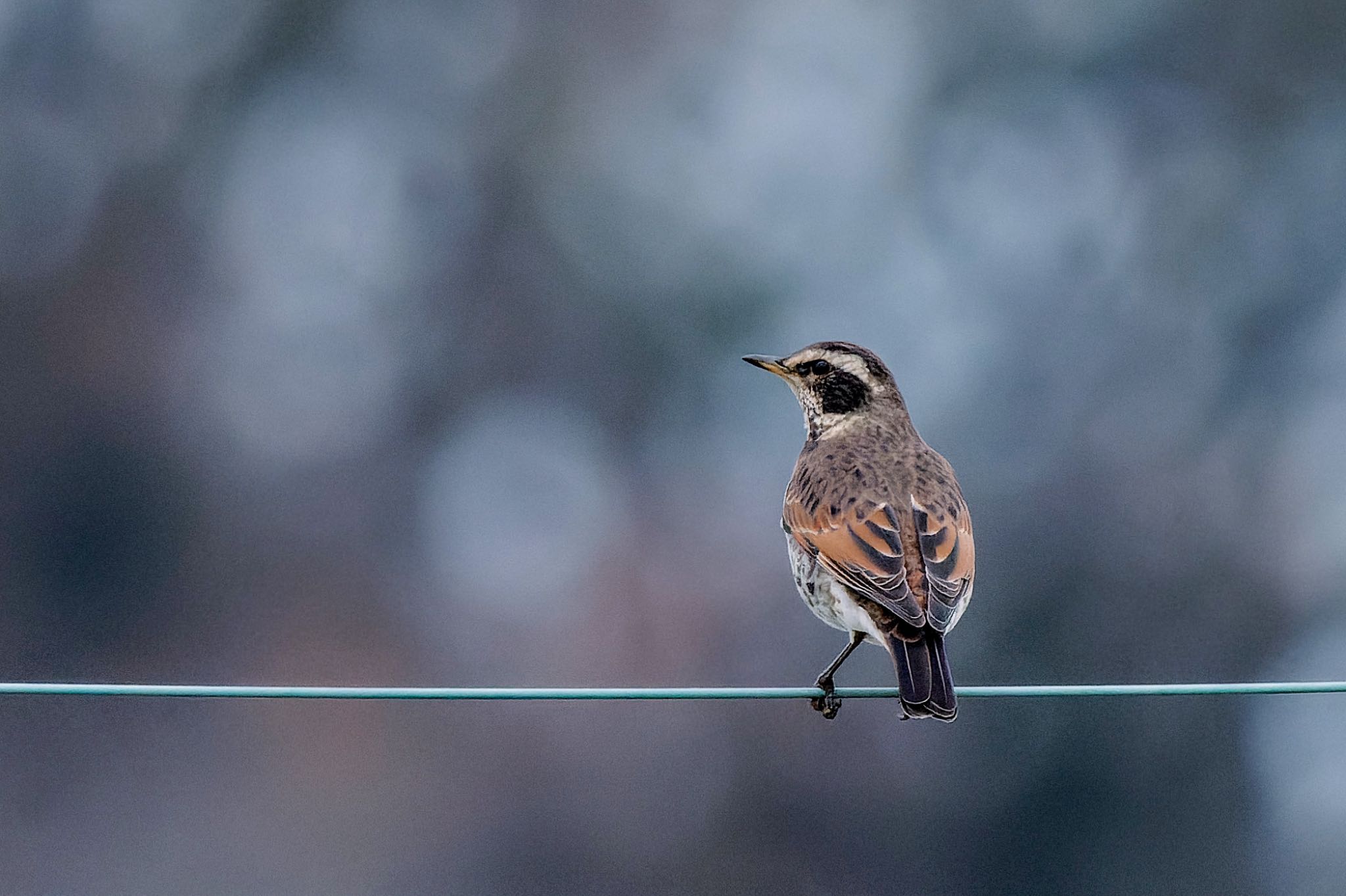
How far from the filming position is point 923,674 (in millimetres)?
5359

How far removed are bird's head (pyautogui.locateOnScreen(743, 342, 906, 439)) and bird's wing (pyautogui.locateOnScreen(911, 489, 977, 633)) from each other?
0.96m

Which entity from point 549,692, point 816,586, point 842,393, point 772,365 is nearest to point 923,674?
point 816,586

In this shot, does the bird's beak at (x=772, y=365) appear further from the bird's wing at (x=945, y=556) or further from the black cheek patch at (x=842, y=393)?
the bird's wing at (x=945, y=556)

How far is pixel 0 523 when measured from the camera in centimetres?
2103

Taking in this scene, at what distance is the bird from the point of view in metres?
5.51

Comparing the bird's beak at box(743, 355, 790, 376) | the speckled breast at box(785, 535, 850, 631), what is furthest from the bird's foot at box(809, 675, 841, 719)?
the bird's beak at box(743, 355, 790, 376)

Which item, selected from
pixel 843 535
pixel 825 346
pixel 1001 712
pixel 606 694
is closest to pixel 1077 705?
pixel 1001 712

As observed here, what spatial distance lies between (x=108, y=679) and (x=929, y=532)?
1566cm

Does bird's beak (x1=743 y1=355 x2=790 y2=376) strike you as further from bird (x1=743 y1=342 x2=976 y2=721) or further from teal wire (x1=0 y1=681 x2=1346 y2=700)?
teal wire (x1=0 y1=681 x2=1346 y2=700)

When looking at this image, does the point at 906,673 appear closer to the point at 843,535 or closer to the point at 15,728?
the point at 843,535

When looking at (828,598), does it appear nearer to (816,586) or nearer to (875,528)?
(816,586)

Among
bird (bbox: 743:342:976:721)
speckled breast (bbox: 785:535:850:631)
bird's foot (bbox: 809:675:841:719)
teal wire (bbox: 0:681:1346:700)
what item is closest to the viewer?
teal wire (bbox: 0:681:1346:700)

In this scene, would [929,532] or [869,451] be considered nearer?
[929,532]

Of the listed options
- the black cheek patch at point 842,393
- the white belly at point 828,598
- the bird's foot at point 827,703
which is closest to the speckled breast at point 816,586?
the white belly at point 828,598
